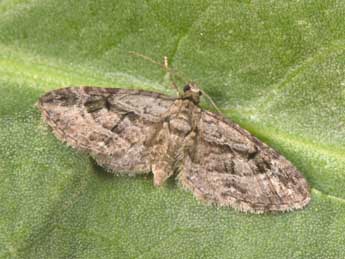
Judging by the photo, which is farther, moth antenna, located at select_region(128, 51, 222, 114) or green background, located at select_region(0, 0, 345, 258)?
moth antenna, located at select_region(128, 51, 222, 114)

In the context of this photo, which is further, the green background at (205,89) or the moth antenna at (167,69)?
the moth antenna at (167,69)

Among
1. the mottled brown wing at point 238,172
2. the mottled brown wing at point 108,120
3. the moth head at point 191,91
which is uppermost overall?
the moth head at point 191,91

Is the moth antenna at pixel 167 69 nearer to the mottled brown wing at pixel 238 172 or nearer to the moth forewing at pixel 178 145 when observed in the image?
the moth forewing at pixel 178 145

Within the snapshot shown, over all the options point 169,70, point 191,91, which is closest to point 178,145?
point 191,91

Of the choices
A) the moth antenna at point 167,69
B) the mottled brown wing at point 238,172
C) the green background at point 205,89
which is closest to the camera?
the green background at point 205,89

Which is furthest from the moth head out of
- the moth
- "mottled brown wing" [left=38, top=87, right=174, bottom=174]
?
"mottled brown wing" [left=38, top=87, right=174, bottom=174]

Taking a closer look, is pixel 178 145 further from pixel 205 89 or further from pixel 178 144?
pixel 205 89

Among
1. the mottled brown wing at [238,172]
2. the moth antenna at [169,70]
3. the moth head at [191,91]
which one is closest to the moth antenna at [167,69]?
the moth antenna at [169,70]

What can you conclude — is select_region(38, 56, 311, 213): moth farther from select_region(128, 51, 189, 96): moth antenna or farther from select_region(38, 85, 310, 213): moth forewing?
select_region(128, 51, 189, 96): moth antenna
